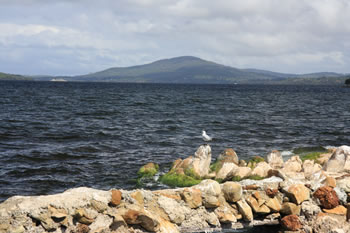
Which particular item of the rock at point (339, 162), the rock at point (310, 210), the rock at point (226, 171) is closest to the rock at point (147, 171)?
the rock at point (226, 171)

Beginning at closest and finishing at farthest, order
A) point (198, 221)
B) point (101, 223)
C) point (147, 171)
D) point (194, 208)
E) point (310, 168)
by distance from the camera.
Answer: point (101, 223), point (198, 221), point (194, 208), point (310, 168), point (147, 171)

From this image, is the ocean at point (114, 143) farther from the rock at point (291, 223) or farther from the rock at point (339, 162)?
the rock at point (291, 223)

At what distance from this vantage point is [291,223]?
1058cm

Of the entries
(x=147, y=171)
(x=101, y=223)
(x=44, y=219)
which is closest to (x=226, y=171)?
(x=147, y=171)

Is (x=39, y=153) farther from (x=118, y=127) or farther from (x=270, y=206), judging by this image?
(x=270, y=206)

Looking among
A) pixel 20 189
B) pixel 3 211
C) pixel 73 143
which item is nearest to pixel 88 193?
pixel 3 211

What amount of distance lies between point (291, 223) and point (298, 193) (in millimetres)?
1061

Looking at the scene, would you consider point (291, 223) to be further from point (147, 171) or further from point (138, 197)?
point (147, 171)

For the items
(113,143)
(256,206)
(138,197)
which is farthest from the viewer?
(113,143)

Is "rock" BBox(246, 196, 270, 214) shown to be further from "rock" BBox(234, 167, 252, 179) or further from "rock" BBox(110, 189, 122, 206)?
"rock" BBox(234, 167, 252, 179)

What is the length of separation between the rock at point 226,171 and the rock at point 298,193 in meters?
4.50

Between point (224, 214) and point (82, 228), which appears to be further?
point (224, 214)

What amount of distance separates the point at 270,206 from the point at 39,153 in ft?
51.2

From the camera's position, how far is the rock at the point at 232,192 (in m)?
10.9
